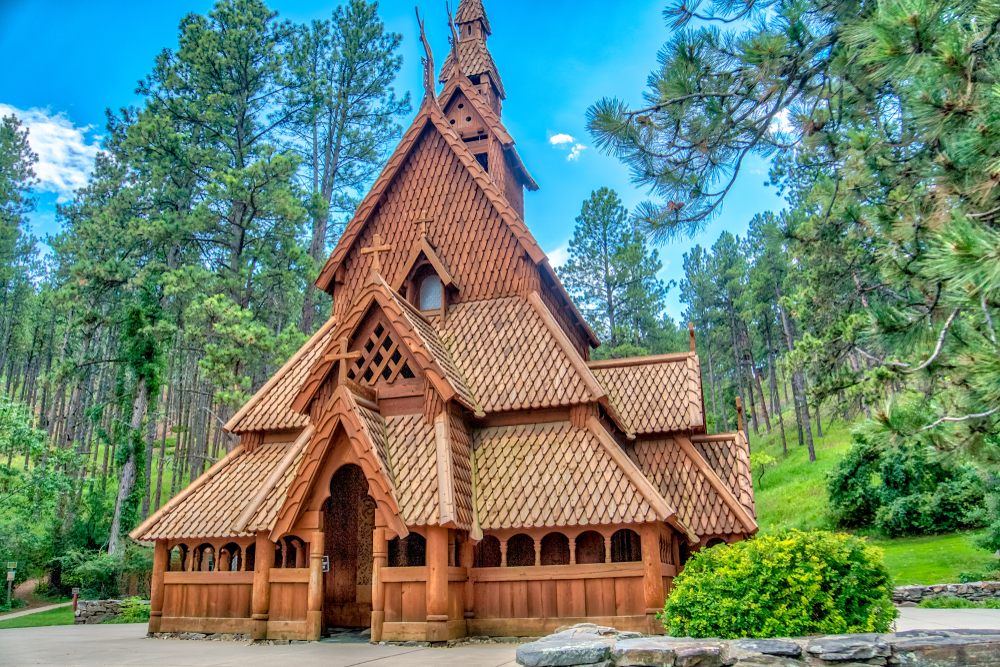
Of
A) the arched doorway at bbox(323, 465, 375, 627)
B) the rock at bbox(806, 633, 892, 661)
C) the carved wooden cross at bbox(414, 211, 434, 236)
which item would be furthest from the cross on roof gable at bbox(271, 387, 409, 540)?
the rock at bbox(806, 633, 892, 661)

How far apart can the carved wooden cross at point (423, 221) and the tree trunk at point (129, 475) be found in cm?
1624

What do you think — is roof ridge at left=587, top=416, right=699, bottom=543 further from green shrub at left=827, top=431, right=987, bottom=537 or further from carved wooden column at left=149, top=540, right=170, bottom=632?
green shrub at left=827, top=431, right=987, bottom=537

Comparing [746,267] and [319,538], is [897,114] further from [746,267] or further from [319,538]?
[746,267]

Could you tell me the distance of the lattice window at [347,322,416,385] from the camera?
519 inches

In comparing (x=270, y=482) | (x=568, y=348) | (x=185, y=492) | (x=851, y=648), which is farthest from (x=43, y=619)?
(x=851, y=648)

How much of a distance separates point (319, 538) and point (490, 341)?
17.6 ft

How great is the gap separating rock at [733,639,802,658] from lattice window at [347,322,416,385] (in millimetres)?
8220

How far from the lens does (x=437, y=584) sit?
10875mm

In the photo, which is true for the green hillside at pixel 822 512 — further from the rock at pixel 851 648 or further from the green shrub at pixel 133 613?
the green shrub at pixel 133 613

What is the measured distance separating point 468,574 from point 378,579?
5.41 ft

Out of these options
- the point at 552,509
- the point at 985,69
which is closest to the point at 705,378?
the point at 552,509

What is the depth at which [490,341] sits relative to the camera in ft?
47.8

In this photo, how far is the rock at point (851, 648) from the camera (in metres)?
6.15

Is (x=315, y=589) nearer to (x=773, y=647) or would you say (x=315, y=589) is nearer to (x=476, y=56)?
(x=773, y=647)
